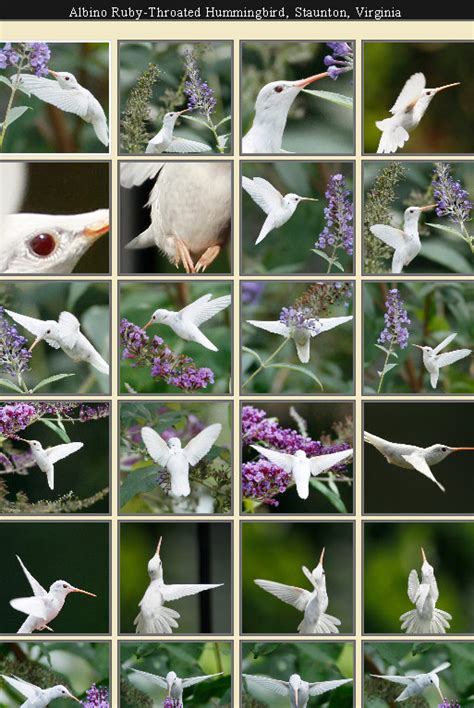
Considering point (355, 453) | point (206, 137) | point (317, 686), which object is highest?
point (206, 137)

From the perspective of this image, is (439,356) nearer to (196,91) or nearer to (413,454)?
(413,454)

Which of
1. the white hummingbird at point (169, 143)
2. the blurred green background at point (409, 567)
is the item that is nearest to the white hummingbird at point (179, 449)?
the blurred green background at point (409, 567)

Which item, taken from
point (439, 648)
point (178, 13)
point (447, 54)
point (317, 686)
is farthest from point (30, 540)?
point (447, 54)

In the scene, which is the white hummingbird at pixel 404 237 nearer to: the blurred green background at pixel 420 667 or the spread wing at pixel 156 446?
the spread wing at pixel 156 446

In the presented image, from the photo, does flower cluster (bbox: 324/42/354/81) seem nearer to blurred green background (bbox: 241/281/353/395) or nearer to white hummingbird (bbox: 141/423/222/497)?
blurred green background (bbox: 241/281/353/395)

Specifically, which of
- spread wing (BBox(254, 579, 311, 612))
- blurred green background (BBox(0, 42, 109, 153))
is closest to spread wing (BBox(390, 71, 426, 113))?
blurred green background (BBox(0, 42, 109, 153))

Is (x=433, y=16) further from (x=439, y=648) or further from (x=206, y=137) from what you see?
(x=439, y=648)

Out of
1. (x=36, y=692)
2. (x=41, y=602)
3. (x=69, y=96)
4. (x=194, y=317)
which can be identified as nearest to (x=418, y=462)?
(x=194, y=317)
